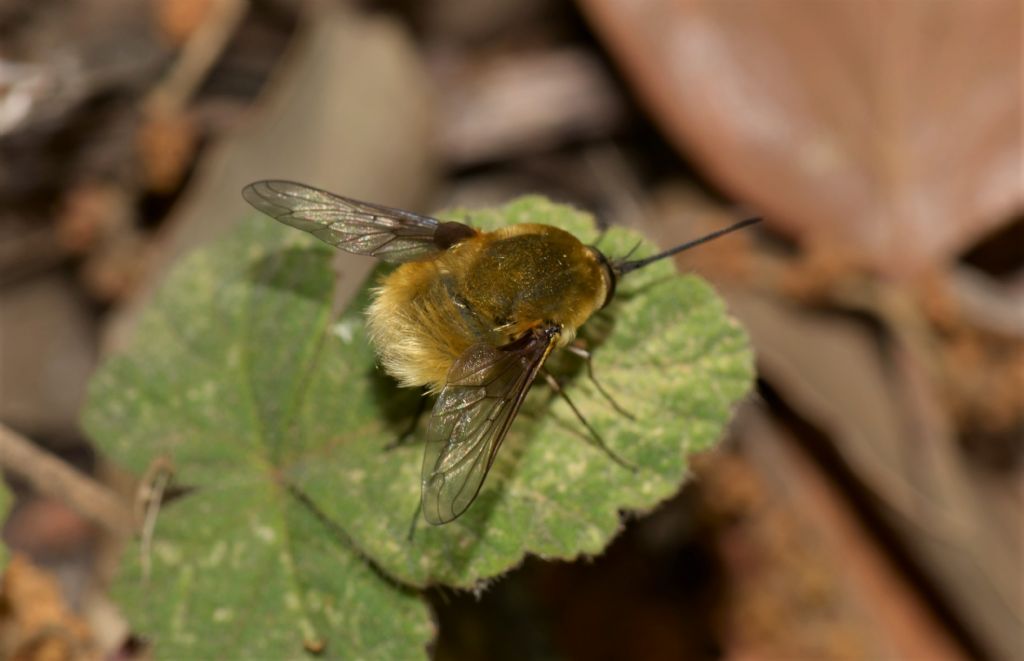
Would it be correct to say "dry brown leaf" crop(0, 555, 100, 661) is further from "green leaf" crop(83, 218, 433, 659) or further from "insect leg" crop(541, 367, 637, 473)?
"insect leg" crop(541, 367, 637, 473)

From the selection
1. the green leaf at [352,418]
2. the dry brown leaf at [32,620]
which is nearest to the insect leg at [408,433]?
the green leaf at [352,418]

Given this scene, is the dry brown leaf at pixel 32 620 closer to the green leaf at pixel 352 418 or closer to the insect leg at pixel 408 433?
the green leaf at pixel 352 418

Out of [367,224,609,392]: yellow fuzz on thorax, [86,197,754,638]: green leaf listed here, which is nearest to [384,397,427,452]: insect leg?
[86,197,754,638]: green leaf

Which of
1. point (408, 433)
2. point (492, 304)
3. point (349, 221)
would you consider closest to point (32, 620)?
point (408, 433)

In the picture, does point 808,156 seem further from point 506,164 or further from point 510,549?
point 510,549

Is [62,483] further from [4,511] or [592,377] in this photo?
[592,377]

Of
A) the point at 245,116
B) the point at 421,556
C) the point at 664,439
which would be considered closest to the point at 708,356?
the point at 664,439
